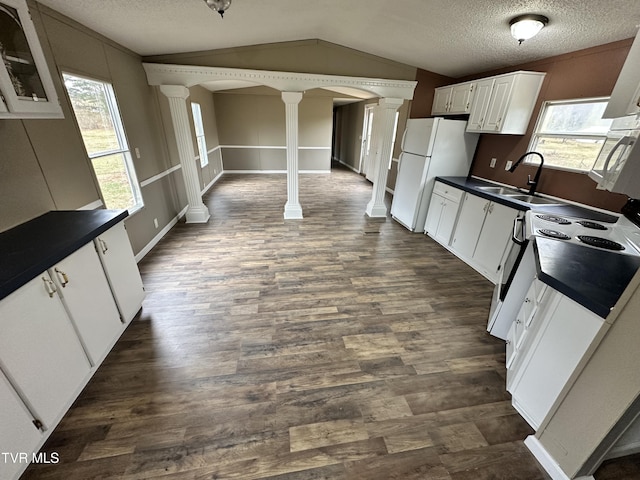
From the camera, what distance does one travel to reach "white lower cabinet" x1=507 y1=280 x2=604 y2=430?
1213 millimetres

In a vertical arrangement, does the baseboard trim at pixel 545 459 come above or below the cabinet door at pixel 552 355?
below

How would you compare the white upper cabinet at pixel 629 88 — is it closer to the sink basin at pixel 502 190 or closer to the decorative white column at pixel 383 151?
the sink basin at pixel 502 190

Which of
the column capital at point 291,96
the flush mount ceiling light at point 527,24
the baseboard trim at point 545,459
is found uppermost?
the flush mount ceiling light at point 527,24

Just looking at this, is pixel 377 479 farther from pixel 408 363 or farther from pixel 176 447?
pixel 176 447

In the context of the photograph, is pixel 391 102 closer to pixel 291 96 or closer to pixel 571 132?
pixel 291 96

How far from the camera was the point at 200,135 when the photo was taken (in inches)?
243

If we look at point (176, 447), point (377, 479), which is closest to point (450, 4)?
point (377, 479)

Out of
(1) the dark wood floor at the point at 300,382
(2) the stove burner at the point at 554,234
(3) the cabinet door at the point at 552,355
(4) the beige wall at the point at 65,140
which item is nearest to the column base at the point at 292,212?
(1) the dark wood floor at the point at 300,382

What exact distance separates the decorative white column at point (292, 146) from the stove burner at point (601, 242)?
3.63 meters

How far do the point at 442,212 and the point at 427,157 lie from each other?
2.76 feet

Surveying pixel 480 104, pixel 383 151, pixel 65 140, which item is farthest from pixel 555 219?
pixel 65 140

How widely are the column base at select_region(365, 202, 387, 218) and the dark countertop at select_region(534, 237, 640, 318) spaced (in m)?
3.09

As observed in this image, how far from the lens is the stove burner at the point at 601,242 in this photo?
171cm

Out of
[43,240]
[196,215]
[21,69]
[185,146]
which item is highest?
[21,69]
